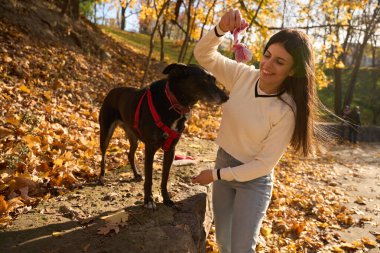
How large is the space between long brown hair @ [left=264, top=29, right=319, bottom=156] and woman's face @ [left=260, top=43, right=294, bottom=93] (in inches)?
1.7

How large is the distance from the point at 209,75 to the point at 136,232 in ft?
5.86

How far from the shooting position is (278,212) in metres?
6.10

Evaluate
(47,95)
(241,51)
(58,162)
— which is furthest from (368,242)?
(47,95)

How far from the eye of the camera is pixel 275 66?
313 centimetres

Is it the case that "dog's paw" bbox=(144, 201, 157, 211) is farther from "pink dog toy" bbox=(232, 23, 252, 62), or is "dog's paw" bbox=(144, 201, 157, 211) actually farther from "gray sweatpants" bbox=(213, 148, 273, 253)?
"pink dog toy" bbox=(232, 23, 252, 62)

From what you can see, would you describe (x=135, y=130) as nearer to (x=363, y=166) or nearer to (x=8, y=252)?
(x=8, y=252)

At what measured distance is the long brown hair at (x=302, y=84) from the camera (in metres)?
3.03

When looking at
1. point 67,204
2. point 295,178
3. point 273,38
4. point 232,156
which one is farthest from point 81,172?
point 295,178

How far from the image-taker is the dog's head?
3.50 m

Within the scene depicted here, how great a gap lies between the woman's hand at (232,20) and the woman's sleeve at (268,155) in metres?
0.99

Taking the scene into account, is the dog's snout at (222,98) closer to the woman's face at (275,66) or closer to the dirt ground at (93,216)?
the woman's face at (275,66)

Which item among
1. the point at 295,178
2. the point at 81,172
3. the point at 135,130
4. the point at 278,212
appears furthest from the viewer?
the point at 295,178

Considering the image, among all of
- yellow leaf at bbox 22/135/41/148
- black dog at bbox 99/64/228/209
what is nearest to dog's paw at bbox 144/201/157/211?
black dog at bbox 99/64/228/209

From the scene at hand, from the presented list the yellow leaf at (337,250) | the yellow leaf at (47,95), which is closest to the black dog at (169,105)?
the yellow leaf at (337,250)
